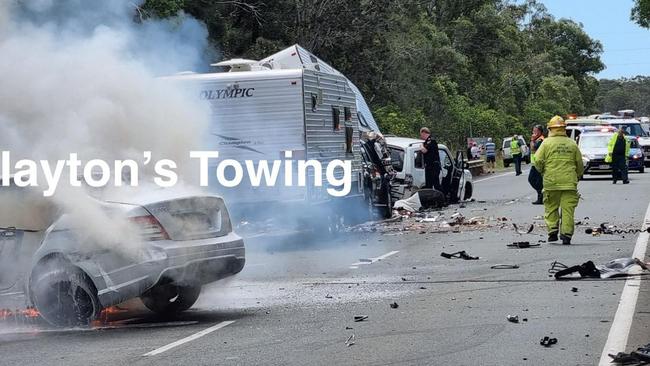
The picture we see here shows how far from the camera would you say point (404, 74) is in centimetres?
4978

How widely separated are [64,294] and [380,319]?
2859 mm

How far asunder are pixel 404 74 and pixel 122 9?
35.4m

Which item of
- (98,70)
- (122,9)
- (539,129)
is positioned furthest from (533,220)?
(98,70)

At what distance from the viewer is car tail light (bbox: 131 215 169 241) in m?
9.63

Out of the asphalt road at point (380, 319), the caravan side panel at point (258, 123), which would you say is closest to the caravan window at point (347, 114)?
the caravan side panel at point (258, 123)

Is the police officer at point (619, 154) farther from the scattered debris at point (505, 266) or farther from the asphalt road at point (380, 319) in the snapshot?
the scattered debris at point (505, 266)

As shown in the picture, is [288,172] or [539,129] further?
[539,129]

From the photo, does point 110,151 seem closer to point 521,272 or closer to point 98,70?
point 98,70

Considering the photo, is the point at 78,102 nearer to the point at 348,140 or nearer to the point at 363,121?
the point at 348,140

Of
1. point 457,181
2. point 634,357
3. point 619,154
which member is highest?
point 619,154

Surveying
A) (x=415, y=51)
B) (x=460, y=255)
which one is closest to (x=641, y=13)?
(x=415, y=51)

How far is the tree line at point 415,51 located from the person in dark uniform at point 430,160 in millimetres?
6449

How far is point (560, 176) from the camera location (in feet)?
52.6

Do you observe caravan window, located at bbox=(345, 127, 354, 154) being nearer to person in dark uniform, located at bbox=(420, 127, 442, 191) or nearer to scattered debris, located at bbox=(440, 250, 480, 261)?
person in dark uniform, located at bbox=(420, 127, 442, 191)
